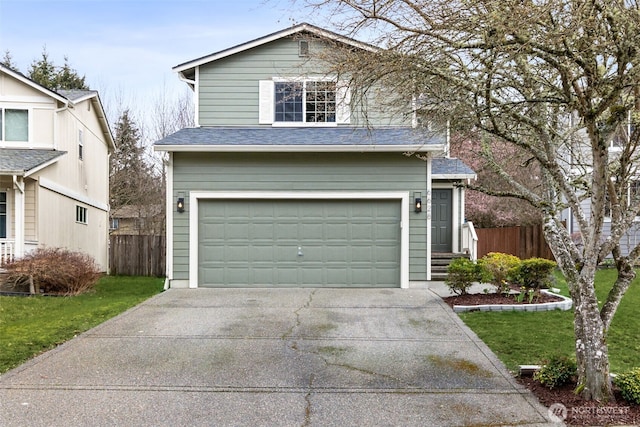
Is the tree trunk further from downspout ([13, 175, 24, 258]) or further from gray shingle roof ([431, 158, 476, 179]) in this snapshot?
downspout ([13, 175, 24, 258])

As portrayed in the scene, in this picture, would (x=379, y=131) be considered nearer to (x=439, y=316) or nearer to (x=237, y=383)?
(x=439, y=316)

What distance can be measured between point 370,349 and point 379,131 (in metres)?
7.22

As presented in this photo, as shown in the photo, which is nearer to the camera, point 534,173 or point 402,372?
point 402,372

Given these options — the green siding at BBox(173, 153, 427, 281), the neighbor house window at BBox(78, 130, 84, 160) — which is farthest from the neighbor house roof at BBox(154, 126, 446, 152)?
the neighbor house window at BBox(78, 130, 84, 160)

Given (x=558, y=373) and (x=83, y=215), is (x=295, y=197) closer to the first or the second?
(x=558, y=373)

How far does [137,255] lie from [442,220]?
1006 centimetres

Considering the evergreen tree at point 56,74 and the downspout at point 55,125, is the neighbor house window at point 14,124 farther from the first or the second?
the evergreen tree at point 56,74

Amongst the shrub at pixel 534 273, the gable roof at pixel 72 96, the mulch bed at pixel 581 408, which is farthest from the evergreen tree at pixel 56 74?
the mulch bed at pixel 581 408

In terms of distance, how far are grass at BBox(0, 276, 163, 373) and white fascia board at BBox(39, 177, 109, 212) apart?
3.17 meters

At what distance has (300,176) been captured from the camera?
1187 centimetres

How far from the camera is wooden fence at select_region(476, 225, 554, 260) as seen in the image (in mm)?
17031

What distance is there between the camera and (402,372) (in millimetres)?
5629

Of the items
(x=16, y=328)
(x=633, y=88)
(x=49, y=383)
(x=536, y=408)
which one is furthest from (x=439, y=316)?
(x=16, y=328)

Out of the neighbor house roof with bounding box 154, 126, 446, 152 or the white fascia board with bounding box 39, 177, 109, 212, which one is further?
the white fascia board with bounding box 39, 177, 109, 212
